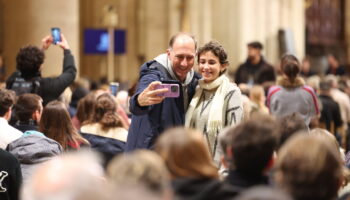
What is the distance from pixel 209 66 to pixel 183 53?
22 centimetres

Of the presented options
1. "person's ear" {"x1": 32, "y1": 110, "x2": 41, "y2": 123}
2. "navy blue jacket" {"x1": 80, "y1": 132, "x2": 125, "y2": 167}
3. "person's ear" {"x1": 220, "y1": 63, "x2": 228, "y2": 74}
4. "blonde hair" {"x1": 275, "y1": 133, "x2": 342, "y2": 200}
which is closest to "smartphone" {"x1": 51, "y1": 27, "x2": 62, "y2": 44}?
"navy blue jacket" {"x1": 80, "y1": 132, "x2": 125, "y2": 167}

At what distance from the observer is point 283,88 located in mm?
10219

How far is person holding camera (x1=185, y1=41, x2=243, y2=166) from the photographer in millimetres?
6301

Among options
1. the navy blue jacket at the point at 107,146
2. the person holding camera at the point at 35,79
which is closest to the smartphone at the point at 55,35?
the person holding camera at the point at 35,79

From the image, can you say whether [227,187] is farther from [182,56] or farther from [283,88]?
[283,88]

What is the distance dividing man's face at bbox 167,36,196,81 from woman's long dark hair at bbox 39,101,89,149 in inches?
54.0

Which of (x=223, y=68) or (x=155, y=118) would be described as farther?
(x=223, y=68)

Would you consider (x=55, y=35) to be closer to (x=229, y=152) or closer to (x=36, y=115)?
(x=36, y=115)

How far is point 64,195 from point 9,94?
4.10m

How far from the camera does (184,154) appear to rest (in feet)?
13.5

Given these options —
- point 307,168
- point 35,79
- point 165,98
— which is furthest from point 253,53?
point 307,168

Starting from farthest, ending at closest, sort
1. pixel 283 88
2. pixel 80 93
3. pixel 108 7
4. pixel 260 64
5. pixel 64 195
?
pixel 108 7 < pixel 260 64 < pixel 80 93 < pixel 283 88 < pixel 64 195

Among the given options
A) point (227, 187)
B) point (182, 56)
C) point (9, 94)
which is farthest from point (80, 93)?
point (227, 187)

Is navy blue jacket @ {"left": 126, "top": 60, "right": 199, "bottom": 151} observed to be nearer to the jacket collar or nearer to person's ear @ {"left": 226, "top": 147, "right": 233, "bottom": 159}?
person's ear @ {"left": 226, "top": 147, "right": 233, "bottom": 159}
